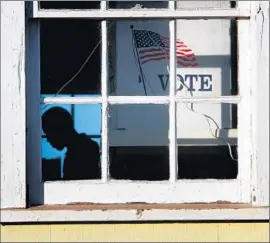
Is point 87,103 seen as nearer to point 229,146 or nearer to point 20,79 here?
point 20,79

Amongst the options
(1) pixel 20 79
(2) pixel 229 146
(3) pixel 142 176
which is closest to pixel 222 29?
(2) pixel 229 146

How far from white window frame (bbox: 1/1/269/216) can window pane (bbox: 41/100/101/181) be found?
0.09m

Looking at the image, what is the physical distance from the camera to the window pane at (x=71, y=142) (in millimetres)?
2910

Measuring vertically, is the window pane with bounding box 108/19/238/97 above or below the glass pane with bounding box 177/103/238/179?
above

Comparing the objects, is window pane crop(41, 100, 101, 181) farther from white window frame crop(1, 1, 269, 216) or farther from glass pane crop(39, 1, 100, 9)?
glass pane crop(39, 1, 100, 9)

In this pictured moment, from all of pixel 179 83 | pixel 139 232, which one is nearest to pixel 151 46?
pixel 179 83

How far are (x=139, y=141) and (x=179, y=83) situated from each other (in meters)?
0.31

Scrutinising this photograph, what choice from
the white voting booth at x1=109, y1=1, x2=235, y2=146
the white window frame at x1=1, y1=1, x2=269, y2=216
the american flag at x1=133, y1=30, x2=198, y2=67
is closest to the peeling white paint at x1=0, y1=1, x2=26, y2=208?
the white window frame at x1=1, y1=1, x2=269, y2=216

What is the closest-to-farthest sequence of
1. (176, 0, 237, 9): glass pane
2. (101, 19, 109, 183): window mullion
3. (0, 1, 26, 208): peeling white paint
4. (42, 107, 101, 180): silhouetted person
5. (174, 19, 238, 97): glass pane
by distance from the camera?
(0, 1, 26, 208): peeling white paint → (101, 19, 109, 183): window mullion → (42, 107, 101, 180): silhouetted person → (176, 0, 237, 9): glass pane → (174, 19, 238, 97): glass pane

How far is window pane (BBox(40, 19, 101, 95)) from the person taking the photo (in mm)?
2916

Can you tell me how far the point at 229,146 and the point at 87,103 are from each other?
0.69 meters

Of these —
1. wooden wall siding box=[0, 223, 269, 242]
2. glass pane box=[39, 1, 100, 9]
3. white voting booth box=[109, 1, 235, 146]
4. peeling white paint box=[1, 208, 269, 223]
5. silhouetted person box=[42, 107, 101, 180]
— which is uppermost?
glass pane box=[39, 1, 100, 9]

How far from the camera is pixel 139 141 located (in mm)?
3150

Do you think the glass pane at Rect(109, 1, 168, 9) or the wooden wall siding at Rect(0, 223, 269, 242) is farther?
Answer: the glass pane at Rect(109, 1, 168, 9)
